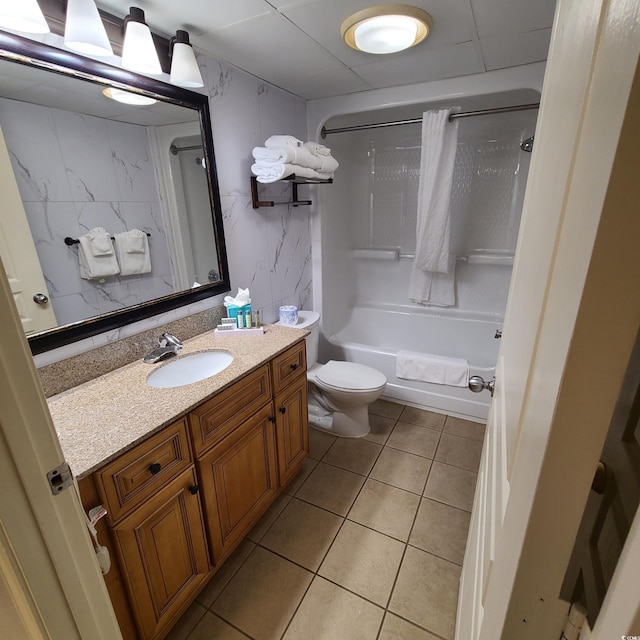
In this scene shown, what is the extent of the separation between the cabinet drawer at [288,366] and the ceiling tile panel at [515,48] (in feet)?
5.59

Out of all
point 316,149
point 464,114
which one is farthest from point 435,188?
point 316,149

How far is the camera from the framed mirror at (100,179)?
109 centimetres

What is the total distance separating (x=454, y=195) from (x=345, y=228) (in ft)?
3.25

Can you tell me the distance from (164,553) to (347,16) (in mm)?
2082

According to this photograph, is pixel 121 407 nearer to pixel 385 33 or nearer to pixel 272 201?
pixel 272 201

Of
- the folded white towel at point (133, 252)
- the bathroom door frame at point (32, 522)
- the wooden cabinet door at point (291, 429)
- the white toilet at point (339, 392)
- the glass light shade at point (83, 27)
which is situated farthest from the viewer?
the white toilet at point (339, 392)

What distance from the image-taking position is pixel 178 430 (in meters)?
1.10

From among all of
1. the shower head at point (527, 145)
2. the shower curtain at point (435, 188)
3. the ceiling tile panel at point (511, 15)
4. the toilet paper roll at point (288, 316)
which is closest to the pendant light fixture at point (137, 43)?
the ceiling tile panel at point (511, 15)

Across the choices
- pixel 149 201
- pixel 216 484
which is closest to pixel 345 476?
pixel 216 484

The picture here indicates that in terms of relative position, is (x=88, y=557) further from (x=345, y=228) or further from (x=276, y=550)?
(x=345, y=228)

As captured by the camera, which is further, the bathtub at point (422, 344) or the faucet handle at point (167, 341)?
the bathtub at point (422, 344)

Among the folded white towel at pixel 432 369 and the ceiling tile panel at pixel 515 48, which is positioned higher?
the ceiling tile panel at pixel 515 48

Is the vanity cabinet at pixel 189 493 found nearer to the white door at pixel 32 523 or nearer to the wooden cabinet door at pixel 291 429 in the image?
the wooden cabinet door at pixel 291 429

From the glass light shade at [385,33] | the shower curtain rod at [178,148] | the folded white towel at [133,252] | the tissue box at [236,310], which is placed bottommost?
the tissue box at [236,310]
